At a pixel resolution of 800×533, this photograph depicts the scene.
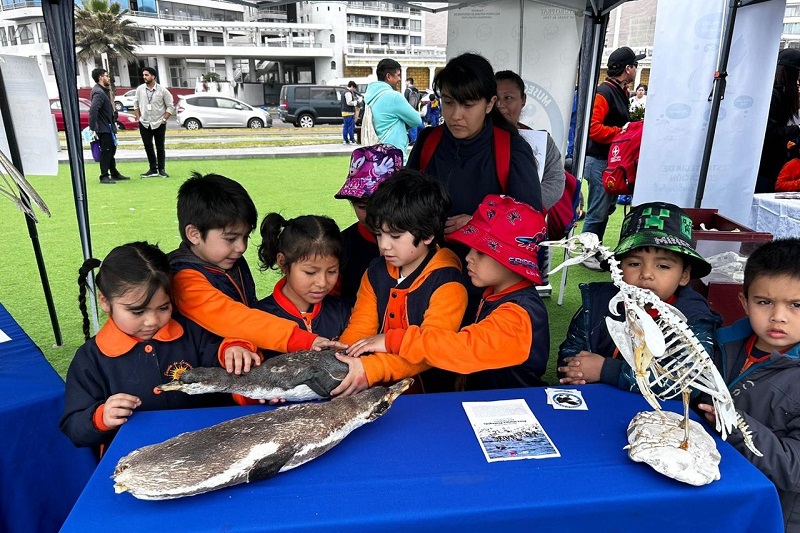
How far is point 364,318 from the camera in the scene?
1.86 m

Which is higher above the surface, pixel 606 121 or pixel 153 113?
pixel 153 113

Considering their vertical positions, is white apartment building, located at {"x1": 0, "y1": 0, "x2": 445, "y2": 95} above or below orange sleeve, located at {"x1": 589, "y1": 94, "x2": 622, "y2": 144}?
above

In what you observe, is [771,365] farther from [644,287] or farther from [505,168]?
[505,168]

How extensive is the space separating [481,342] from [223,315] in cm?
84

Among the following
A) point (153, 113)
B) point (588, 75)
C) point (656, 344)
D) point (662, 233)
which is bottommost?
point (656, 344)

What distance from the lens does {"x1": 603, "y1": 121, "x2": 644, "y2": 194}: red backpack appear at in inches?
150

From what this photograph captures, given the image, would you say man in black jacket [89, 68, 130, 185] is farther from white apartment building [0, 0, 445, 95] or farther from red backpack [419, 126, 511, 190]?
white apartment building [0, 0, 445, 95]

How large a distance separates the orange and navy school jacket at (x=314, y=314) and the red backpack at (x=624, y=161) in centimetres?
276

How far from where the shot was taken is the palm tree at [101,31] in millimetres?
31453

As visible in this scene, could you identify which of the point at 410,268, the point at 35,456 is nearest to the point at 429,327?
the point at 410,268

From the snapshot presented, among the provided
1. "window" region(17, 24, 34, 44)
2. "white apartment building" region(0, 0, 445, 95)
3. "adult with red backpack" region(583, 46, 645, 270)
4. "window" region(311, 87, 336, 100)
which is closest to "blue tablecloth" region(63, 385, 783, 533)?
"adult with red backpack" region(583, 46, 645, 270)

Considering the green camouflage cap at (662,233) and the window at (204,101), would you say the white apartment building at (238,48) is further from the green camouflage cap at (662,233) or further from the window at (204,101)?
the green camouflage cap at (662,233)

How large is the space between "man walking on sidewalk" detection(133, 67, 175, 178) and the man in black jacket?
1.64 feet

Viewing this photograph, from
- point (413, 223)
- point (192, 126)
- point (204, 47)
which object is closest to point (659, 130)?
point (413, 223)
